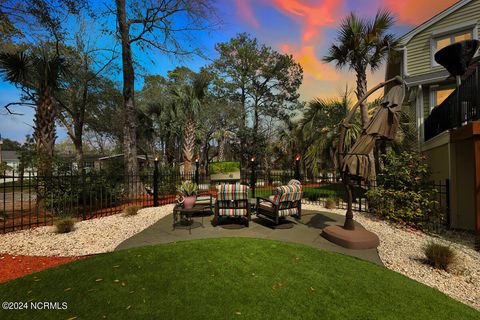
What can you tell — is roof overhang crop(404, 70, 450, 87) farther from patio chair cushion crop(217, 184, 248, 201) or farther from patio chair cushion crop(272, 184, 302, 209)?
patio chair cushion crop(217, 184, 248, 201)

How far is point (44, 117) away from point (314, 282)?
34.6 ft

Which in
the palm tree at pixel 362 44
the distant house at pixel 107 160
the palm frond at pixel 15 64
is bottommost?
the distant house at pixel 107 160

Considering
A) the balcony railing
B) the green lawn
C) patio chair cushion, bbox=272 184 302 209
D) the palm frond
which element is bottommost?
the green lawn

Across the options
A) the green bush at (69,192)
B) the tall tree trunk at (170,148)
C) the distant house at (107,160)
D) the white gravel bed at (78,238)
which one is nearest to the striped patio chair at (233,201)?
the white gravel bed at (78,238)

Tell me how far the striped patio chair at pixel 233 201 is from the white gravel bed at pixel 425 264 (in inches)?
124

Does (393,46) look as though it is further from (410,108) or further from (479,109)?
(479,109)

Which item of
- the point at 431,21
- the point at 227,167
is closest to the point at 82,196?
the point at 227,167

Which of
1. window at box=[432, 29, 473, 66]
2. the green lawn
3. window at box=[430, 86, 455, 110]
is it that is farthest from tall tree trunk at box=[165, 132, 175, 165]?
window at box=[432, 29, 473, 66]

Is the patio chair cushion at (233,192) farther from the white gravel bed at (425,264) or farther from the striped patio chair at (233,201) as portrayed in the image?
the white gravel bed at (425,264)

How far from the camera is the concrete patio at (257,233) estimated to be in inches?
180

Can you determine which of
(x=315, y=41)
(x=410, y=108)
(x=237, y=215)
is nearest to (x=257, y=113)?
(x=315, y=41)

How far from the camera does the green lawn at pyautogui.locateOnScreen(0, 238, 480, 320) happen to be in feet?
8.07

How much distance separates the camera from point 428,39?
10094 mm

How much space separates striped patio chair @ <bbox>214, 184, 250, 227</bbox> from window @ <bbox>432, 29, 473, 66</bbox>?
1098 centimetres
